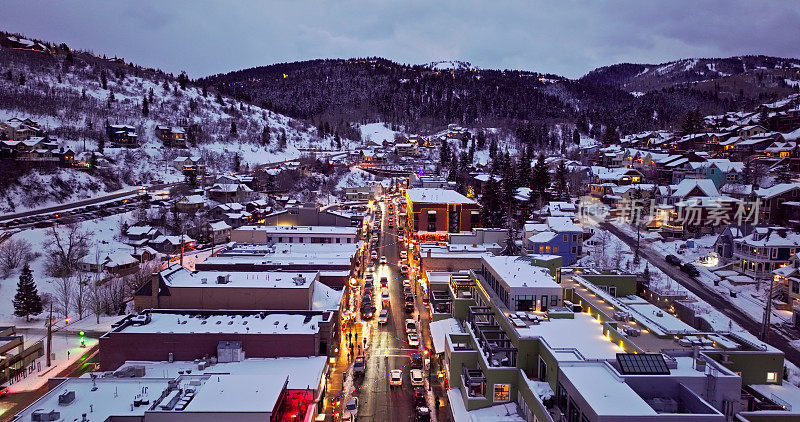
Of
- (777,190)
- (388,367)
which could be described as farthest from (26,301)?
(777,190)

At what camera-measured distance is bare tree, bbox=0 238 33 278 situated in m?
37.0

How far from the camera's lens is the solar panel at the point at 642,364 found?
1475cm

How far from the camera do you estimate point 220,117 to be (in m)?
103

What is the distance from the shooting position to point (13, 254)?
37.7m

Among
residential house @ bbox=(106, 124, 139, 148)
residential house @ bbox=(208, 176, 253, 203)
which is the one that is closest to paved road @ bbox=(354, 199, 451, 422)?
residential house @ bbox=(208, 176, 253, 203)

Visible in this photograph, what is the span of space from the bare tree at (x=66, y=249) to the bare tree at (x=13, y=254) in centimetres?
158

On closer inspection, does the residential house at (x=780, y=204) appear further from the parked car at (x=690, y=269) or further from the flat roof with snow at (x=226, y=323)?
the flat roof with snow at (x=226, y=323)

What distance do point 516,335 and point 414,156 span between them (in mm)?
94100

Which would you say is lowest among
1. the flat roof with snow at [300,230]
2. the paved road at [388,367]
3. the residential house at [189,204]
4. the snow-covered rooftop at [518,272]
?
the paved road at [388,367]

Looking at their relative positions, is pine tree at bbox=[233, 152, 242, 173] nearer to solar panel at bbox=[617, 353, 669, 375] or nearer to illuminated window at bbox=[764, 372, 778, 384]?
solar panel at bbox=[617, 353, 669, 375]

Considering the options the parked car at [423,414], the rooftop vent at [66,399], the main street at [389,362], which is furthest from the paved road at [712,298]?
the rooftop vent at [66,399]

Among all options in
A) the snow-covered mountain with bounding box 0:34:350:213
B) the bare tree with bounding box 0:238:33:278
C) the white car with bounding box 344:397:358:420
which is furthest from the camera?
the snow-covered mountain with bounding box 0:34:350:213

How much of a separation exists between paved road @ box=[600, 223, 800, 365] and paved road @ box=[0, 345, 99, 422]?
36.3 m

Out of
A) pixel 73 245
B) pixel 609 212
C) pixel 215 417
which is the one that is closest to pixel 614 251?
pixel 609 212
